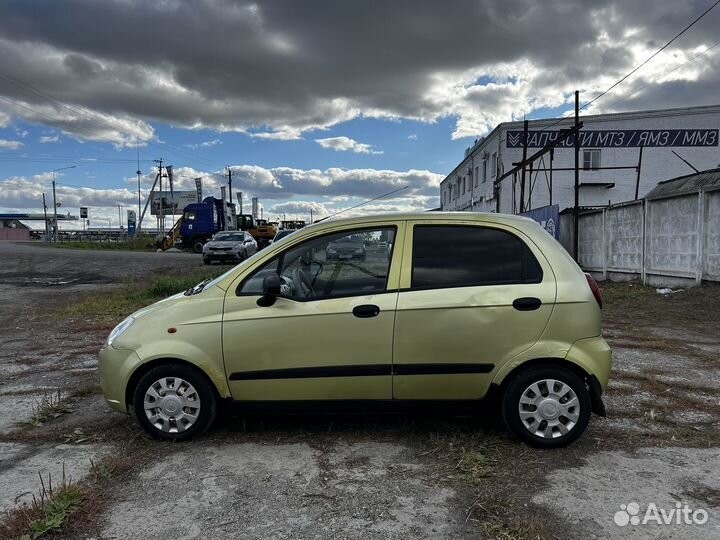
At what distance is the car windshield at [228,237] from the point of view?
24.1 metres

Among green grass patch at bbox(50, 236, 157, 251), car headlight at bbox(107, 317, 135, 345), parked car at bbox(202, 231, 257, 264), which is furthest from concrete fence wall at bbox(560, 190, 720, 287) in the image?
green grass patch at bbox(50, 236, 157, 251)

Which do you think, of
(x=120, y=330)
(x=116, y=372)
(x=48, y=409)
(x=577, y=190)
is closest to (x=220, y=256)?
(x=577, y=190)

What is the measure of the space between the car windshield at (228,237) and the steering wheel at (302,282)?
2096cm

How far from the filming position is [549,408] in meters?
3.64

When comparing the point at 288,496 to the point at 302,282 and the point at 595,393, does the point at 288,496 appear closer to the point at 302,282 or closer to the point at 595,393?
the point at 302,282

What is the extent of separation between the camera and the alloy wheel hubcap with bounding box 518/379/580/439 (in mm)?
3641

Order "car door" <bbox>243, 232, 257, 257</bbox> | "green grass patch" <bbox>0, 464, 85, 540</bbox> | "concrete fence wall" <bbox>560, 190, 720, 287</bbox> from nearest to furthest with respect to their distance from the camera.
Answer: "green grass patch" <bbox>0, 464, 85, 540</bbox>
"concrete fence wall" <bbox>560, 190, 720, 287</bbox>
"car door" <bbox>243, 232, 257, 257</bbox>

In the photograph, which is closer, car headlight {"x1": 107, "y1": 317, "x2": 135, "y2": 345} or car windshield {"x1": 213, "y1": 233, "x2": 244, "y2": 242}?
car headlight {"x1": 107, "y1": 317, "x2": 135, "y2": 345}

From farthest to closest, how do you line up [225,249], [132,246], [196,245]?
1. [132,246]
2. [196,245]
3. [225,249]

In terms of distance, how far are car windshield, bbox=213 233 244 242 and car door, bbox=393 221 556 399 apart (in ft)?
70.4

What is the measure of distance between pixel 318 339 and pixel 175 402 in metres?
1.15

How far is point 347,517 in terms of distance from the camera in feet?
9.36

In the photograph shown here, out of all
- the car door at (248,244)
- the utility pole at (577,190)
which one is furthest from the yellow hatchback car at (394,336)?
the car door at (248,244)

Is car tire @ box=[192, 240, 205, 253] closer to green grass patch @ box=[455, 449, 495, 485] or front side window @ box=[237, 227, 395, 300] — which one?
front side window @ box=[237, 227, 395, 300]
